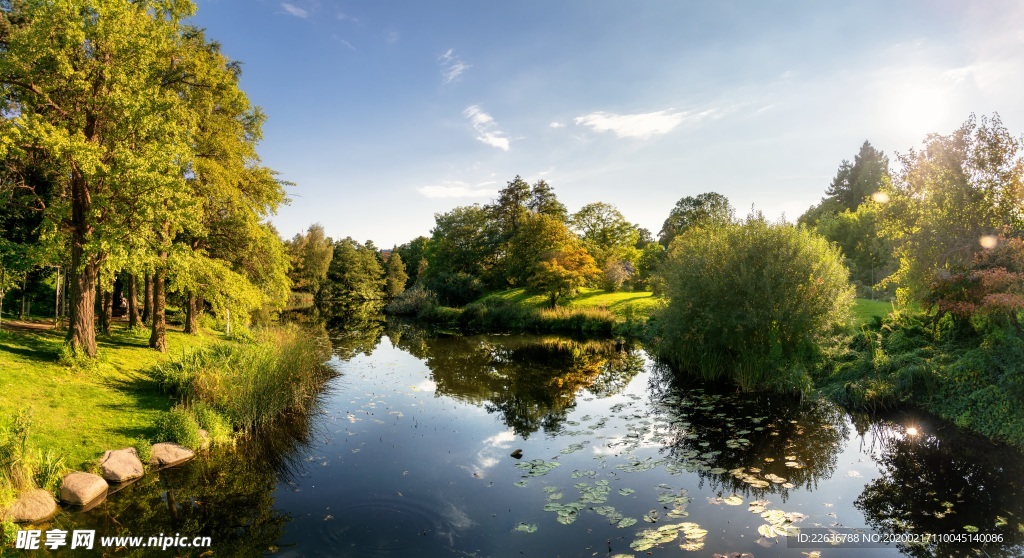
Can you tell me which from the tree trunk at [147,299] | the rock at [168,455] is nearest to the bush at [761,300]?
the rock at [168,455]

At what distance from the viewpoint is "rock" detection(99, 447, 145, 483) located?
9461 mm

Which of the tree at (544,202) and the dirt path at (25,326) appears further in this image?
the tree at (544,202)

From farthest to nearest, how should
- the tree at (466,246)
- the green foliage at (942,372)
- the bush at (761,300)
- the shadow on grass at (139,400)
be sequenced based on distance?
the tree at (466,246) → the bush at (761,300) → the green foliage at (942,372) → the shadow on grass at (139,400)

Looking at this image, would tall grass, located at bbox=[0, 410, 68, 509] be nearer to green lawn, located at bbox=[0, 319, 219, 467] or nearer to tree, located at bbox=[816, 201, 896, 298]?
green lawn, located at bbox=[0, 319, 219, 467]

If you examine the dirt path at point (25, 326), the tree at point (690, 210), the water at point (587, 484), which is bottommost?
the water at point (587, 484)

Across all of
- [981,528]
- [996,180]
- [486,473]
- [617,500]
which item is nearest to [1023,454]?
[981,528]

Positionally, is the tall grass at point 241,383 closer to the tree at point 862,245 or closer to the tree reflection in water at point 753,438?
the tree reflection in water at point 753,438

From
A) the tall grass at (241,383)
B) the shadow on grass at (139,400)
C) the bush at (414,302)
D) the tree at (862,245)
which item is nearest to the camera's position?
the shadow on grass at (139,400)

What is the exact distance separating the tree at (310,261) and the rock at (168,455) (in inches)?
2449

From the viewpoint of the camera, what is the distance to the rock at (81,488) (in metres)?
8.57

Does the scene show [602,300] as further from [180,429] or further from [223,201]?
[180,429]

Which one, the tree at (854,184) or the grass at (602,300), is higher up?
the tree at (854,184)

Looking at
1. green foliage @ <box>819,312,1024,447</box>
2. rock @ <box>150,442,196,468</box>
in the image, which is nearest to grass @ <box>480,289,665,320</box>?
green foliage @ <box>819,312,1024,447</box>

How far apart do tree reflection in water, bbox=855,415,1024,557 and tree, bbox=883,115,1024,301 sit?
195 inches
